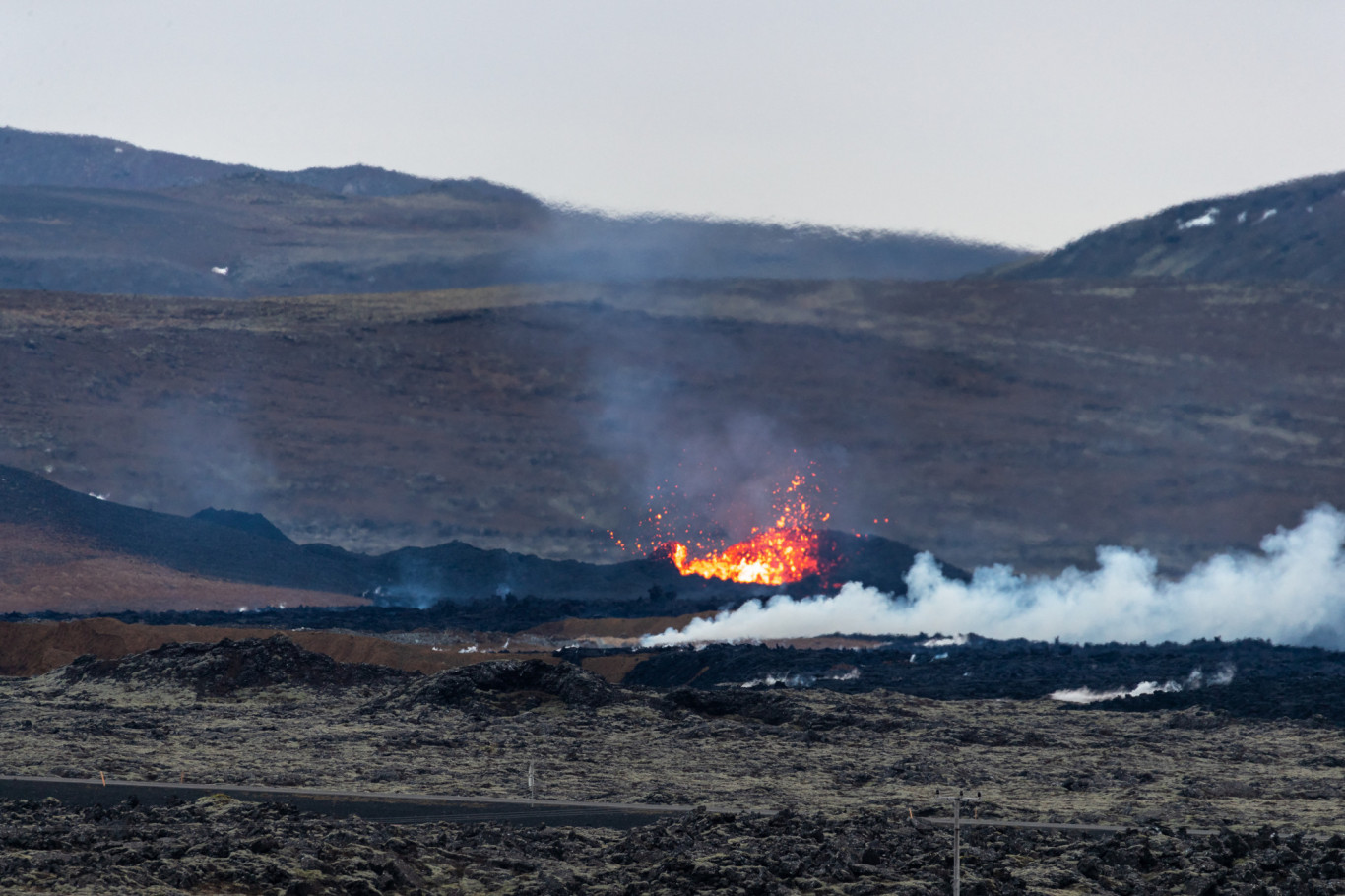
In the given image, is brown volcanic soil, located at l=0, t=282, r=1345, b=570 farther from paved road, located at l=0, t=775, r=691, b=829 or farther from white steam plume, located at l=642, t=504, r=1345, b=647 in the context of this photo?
paved road, located at l=0, t=775, r=691, b=829

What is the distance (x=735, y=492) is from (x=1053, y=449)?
30301 millimetres

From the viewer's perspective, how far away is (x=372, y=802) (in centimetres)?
3228

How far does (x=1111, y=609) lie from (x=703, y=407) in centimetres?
6199

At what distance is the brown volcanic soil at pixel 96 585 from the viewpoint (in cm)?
9300

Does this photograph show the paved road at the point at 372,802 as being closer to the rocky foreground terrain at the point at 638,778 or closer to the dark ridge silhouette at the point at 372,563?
the rocky foreground terrain at the point at 638,778

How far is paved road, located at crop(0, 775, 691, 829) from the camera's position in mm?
30734

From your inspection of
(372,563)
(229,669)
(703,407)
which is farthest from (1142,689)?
(703,407)

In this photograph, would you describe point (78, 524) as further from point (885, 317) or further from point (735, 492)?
point (885, 317)


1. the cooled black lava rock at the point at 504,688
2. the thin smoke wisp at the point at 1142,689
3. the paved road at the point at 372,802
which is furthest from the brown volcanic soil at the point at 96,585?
the paved road at the point at 372,802

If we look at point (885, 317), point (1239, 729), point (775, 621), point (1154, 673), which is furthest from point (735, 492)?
point (1239, 729)

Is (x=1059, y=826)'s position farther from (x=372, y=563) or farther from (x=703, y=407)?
(x=703, y=407)

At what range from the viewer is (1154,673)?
199 feet

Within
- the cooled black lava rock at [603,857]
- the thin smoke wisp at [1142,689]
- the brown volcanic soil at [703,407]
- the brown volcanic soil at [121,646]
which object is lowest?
the thin smoke wisp at [1142,689]

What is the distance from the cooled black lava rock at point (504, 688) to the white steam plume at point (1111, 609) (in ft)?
98.5
